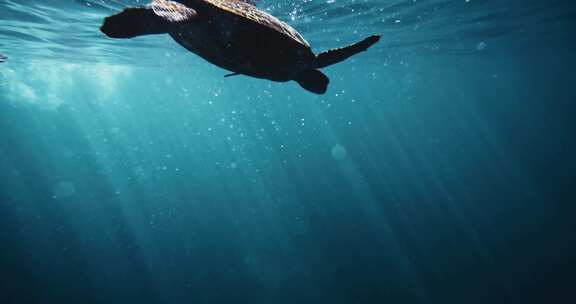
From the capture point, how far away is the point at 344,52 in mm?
2680

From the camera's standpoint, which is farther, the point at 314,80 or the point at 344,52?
the point at 314,80

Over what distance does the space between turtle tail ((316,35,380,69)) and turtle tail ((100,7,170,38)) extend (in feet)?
4.45

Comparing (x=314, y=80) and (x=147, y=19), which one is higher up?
(x=147, y=19)

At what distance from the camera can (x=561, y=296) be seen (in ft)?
47.0

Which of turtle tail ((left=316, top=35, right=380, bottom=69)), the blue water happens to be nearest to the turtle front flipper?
turtle tail ((left=316, top=35, right=380, bottom=69))

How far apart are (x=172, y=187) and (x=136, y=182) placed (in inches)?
222

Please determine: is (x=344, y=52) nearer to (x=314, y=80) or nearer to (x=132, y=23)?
(x=314, y=80)

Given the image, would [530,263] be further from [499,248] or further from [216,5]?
[216,5]

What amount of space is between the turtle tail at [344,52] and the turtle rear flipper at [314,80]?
0.62 ft

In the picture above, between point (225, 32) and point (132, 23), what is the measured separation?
75cm

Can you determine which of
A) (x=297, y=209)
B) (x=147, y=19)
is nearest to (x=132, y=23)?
(x=147, y=19)

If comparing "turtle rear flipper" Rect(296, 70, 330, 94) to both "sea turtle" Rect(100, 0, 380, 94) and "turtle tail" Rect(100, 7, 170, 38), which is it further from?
"turtle tail" Rect(100, 7, 170, 38)

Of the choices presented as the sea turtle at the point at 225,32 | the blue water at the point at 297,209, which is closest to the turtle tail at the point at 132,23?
the sea turtle at the point at 225,32

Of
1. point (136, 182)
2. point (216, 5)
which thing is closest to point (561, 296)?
point (216, 5)
